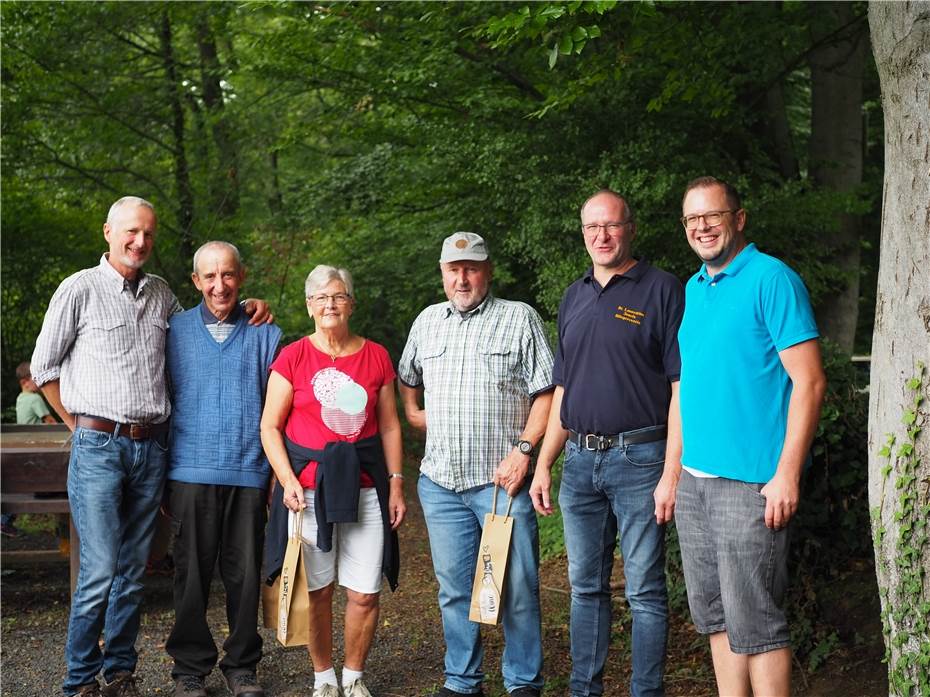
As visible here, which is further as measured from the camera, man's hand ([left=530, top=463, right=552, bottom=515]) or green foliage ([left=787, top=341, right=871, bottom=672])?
green foliage ([left=787, top=341, right=871, bottom=672])

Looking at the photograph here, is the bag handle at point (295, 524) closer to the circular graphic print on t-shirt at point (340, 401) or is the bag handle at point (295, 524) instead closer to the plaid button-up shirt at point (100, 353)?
the circular graphic print on t-shirt at point (340, 401)

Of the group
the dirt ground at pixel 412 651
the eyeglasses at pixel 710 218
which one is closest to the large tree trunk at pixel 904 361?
the eyeglasses at pixel 710 218

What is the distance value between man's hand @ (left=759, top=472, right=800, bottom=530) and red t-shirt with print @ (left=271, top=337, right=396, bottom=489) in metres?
1.84

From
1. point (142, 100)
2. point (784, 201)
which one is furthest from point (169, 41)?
point (784, 201)

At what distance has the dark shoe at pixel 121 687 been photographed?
4641 mm

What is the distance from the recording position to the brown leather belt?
450 centimetres

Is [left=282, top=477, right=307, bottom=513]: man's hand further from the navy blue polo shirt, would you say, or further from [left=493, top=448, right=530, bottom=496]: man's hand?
the navy blue polo shirt

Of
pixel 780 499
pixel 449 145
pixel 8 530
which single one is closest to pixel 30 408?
pixel 8 530

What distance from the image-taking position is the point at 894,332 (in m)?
3.62

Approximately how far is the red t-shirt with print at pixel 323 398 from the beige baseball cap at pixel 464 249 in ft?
2.09

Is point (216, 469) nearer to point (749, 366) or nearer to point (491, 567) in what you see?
point (491, 567)

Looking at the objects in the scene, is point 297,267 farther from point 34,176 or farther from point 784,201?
point 784,201

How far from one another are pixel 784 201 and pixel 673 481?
4.90 metres

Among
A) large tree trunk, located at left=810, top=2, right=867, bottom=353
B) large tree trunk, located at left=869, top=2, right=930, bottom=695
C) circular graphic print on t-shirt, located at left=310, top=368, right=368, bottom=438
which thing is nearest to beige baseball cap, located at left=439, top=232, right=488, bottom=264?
circular graphic print on t-shirt, located at left=310, top=368, right=368, bottom=438
